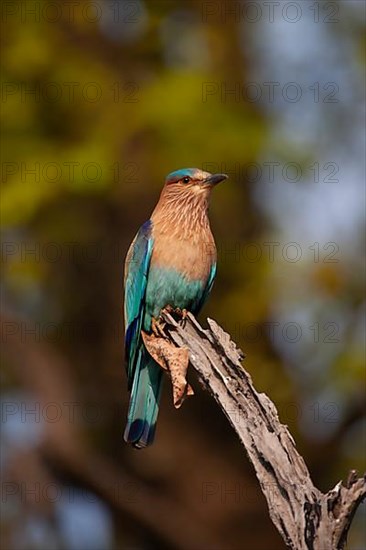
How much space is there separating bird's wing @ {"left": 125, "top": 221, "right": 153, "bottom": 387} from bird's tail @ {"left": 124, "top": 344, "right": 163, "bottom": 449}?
0.19 feet

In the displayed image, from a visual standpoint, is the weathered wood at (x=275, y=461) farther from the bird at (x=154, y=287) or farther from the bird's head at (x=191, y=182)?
the bird's head at (x=191, y=182)

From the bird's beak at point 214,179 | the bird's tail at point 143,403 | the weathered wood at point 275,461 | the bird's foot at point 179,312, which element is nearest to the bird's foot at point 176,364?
the weathered wood at point 275,461

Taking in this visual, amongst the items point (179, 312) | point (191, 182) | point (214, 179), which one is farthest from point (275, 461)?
point (191, 182)

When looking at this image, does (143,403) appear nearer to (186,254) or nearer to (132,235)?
(186,254)

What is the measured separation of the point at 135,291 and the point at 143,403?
0.61 meters

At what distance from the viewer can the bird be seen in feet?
21.9

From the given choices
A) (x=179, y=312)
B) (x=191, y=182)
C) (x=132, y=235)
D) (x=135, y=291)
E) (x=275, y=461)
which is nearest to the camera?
(x=275, y=461)

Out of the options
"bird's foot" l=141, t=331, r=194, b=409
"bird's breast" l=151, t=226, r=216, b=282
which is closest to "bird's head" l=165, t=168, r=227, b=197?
"bird's breast" l=151, t=226, r=216, b=282

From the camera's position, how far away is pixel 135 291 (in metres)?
6.82

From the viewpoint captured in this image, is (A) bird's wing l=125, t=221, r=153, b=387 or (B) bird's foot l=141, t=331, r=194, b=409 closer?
(B) bird's foot l=141, t=331, r=194, b=409

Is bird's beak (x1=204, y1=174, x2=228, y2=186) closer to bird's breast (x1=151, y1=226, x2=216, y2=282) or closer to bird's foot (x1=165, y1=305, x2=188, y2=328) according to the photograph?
bird's breast (x1=151, y1=226, x2=216, y2=282)

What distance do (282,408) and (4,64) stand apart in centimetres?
363

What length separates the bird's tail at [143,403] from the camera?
6.51 meters

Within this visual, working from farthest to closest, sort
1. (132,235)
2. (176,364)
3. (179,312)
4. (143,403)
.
A: (132,235) < (143,403) < (179,312) < (176,364)
